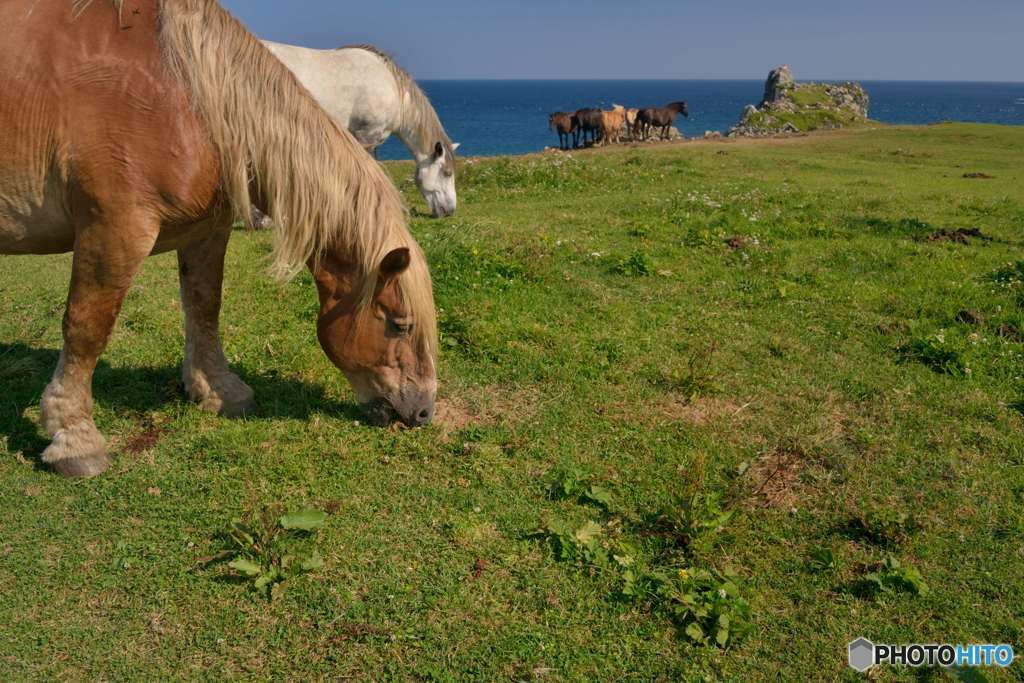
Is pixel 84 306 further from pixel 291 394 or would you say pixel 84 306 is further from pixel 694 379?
pixel 694 379

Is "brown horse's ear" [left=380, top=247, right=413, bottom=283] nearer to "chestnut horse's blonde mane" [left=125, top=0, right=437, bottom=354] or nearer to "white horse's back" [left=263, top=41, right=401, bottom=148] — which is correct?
"chestnut horse's blonde mane" [left=125, top=0, right=437, bottom=354]

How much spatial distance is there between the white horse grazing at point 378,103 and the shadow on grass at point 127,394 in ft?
16.8

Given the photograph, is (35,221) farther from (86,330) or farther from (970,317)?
(970,317)

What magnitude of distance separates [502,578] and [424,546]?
0.48 metres

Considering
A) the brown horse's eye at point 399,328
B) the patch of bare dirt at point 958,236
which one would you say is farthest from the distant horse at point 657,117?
the brown horse's eye at point 399,328

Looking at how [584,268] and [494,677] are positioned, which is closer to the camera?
[494,677]

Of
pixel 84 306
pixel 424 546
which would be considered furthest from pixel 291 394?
pixel 424 546

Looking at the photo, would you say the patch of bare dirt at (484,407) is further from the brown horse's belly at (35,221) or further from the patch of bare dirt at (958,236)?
the patch of bare dirt at (958,236)

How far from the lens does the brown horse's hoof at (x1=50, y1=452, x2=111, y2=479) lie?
13.8 feet

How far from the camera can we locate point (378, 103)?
10.2 meters

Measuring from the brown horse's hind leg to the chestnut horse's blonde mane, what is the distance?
37.6 inches

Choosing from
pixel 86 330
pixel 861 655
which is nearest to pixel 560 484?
pixel 861 655

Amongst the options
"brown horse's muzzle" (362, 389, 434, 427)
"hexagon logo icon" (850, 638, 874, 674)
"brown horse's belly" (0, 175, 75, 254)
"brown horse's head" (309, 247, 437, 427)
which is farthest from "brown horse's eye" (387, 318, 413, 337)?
"hexagon logo icon" (850, 638, 874, 674)

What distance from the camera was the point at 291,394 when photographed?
5301 mm
